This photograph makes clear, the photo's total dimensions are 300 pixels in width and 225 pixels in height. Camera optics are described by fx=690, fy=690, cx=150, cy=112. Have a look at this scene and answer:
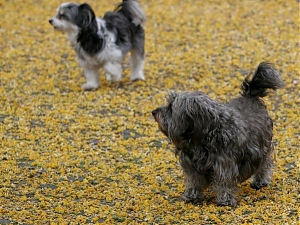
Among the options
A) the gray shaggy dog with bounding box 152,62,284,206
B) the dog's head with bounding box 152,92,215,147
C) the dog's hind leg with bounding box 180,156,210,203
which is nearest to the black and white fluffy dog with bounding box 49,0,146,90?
the gray shaggy dog with bounding box 152,62,284,206

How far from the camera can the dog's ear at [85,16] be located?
476 inches

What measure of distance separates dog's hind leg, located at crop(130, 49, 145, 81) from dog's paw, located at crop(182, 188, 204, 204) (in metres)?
5.58

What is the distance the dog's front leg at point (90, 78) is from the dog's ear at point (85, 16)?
2.62 ft

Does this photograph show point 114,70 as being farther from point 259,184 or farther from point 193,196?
point 193,196

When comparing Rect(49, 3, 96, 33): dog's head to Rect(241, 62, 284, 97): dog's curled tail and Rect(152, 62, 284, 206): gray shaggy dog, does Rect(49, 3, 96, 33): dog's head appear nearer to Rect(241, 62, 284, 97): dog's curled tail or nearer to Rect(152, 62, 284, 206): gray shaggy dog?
Rect(241, 62, 284, 97): dog's curled tail

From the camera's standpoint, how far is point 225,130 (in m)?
7.00

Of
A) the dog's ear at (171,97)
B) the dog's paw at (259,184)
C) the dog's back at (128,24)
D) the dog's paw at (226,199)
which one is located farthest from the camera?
the dog's back at (128,24)

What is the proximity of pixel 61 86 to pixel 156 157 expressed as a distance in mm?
3929

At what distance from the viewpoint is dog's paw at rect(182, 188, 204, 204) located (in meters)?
7.39

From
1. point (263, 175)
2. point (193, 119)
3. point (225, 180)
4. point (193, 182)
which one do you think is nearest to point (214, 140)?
point (193, 119)

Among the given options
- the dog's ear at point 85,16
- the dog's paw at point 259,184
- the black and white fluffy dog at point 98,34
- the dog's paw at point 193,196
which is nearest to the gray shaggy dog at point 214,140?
the dog's paw at point 193,196

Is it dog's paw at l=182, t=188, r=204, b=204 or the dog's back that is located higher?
the dog's back

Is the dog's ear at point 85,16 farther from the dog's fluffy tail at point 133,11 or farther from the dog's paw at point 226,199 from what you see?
the dog's paw at point 226,199

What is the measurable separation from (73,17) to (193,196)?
18.9ft
